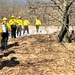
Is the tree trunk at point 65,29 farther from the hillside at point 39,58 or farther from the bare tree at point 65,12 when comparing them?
the hillside at point 39,58

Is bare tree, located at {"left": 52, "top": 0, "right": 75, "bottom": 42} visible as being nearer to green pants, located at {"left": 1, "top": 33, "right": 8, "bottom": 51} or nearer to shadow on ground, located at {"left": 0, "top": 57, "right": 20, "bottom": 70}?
green pants, located at {"left": 1, "top": 33, "right": 8, "bottom": 51}

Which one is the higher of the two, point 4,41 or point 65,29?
point 65,29

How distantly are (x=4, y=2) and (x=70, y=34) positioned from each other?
1904 inches

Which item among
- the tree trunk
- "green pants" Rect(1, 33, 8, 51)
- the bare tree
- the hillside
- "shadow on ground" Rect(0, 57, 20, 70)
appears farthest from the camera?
the tree trunk

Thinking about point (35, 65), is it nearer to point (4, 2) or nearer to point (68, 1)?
point (68, 1)

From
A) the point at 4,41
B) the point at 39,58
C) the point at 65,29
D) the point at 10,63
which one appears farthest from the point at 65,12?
the point at 10,63

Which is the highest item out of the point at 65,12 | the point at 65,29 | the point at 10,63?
the point at 65,12

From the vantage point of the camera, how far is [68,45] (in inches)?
649

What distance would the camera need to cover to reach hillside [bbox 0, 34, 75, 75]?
12.4m

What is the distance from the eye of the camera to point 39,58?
1413cm

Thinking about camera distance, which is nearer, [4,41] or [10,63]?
[10,63]

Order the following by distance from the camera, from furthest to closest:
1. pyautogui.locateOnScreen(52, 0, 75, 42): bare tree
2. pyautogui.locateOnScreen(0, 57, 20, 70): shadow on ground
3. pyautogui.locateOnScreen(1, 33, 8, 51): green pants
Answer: pyautogui.locateOnScreen(1, 33, 8, 51): green pants
pyautogui.locateOnScreen(52, 0, 75, 42): bare tree
pyautogui.locateOnScreen(0, 57, 20, 70): shadow on ground

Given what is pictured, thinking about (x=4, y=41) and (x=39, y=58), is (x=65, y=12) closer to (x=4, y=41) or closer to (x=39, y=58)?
(x=39, y=58)

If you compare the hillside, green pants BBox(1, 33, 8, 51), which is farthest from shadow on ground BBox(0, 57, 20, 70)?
green pants BBox(1, 33, 8, 51)
